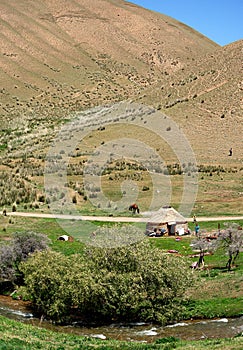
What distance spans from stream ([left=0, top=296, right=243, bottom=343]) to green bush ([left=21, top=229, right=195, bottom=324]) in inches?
26.1

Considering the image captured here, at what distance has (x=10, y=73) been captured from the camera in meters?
130

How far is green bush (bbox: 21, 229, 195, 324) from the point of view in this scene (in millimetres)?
26719

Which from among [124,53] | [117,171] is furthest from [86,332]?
[124,53]

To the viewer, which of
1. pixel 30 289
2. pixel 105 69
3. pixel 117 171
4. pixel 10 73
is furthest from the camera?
pixel 105 69

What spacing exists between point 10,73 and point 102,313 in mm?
108657

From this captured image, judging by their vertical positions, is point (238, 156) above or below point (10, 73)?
below

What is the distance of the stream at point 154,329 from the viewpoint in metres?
23.8

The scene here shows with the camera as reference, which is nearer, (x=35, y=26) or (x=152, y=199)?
(x=152, y=199)

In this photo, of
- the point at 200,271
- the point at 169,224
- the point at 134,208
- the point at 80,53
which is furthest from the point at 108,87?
the point at 200,271

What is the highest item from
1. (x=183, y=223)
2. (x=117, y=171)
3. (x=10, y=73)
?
(x=10, y=73)

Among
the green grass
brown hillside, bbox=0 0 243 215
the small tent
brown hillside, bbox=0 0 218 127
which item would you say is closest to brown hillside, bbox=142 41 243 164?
brown hillside, bbox=0 0 243 215

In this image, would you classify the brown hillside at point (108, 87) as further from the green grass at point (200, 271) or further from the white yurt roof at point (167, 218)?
the white yurt roof at point (167, 218)

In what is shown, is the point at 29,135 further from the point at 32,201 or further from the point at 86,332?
the point at 86,332

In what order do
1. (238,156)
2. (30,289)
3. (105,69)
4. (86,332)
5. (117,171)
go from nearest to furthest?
(86,332), (30,289), (117,171), (238,156), (105,69)
